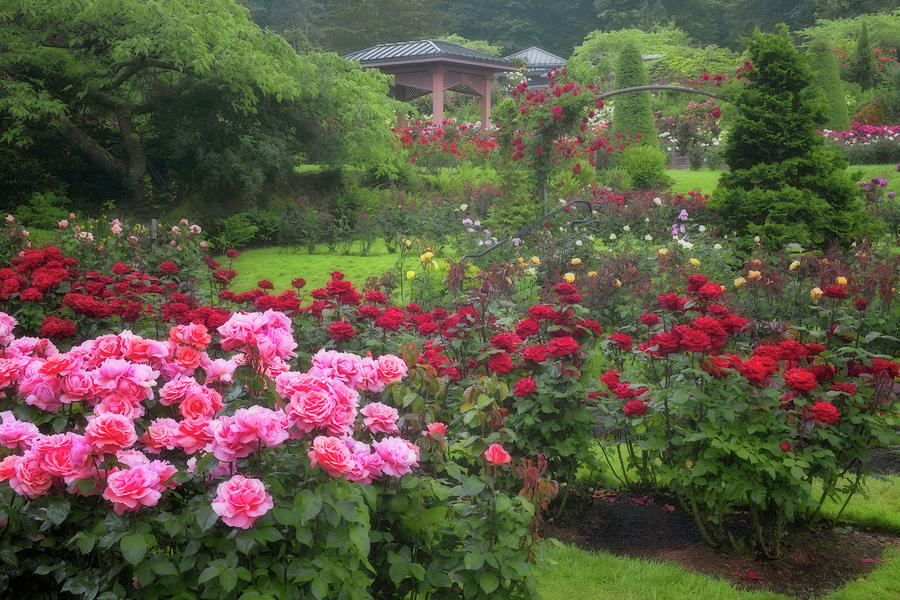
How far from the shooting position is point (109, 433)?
5.41ft

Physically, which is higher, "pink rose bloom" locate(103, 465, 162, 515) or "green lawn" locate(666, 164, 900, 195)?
"green lawn" locate(666, 164, 900, 195)

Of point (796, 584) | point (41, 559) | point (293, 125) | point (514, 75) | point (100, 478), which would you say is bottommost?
point (796, 584)

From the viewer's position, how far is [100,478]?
5.66ft

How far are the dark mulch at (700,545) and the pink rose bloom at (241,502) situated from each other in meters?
1.99

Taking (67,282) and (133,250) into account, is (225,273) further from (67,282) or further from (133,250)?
(133,250)

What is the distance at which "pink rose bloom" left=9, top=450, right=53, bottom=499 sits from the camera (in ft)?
5.51

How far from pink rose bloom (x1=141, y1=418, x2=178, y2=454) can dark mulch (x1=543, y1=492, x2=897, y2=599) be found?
199cm

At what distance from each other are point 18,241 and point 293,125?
23.6 feet

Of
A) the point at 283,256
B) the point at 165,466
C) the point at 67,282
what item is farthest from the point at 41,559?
the point at 283,256

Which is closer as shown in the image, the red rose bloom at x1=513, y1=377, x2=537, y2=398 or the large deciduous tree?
the red rose bloom at x1=513, y1=377, x2=537, y2=398

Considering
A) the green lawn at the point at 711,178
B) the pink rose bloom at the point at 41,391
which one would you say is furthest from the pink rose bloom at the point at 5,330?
the green lawn at the point at 711,178

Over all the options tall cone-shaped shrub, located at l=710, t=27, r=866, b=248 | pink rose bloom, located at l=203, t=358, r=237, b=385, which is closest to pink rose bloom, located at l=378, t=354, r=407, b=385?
pink rose bloom, located at l=203, t=358, r=237, b=385

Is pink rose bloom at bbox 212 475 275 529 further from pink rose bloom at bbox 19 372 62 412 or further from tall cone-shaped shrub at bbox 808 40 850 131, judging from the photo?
tall cone-shaped shrub at bbox 808 40 850 131

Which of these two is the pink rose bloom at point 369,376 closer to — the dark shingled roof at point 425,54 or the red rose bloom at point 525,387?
the red rose bloom at point 525,387
